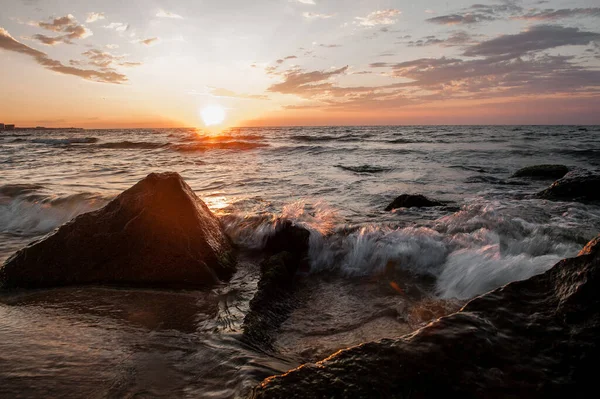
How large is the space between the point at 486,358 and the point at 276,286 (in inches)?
Result: 89.6

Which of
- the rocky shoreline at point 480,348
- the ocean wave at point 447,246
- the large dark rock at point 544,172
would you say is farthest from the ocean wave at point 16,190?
the large dark rock at point 544,172

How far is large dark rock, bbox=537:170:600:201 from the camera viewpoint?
727 centimetres

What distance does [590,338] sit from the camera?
165 cm

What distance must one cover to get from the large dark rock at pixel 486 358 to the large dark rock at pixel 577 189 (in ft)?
21.8

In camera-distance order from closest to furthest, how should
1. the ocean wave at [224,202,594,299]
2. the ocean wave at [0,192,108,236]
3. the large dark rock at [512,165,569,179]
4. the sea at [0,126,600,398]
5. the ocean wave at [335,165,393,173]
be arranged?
the sea at [0,126,600,398]
the ocean wave at [224,202,594,299]
the ocean wave at [0,192,108,236]
the large dark rock at [512,165,569,179]
the ocean wave at [335,165,393,173]

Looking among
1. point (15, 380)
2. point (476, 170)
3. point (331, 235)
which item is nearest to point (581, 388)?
point (15, 380)

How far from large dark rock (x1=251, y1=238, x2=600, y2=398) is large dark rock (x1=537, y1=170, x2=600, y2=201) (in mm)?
6630

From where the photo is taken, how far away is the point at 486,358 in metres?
1.61

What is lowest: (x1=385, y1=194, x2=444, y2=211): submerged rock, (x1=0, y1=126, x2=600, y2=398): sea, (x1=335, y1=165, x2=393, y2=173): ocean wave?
(x1=0, y1=126, x2=600, y2=398): sea

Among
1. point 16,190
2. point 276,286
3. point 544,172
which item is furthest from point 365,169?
point 276,286

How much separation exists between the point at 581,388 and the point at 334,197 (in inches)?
272

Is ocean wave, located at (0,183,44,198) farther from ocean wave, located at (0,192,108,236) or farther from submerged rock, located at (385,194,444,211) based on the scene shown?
submerged rock, located at (385,194,444,211)

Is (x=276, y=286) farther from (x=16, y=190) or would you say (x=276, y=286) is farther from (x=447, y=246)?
(x=16, y=190)

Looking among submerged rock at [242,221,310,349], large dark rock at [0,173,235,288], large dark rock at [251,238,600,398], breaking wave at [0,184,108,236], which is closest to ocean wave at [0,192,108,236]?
breaking wave at [0,184,108,236]
